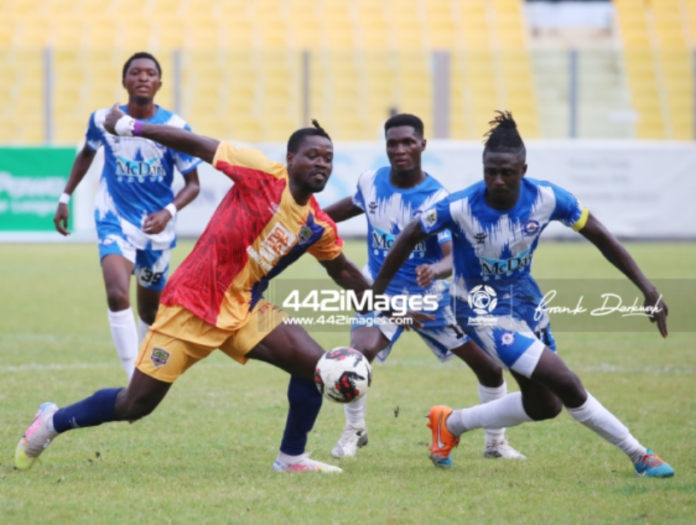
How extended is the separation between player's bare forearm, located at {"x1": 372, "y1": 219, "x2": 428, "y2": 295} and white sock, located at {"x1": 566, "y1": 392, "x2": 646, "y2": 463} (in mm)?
1263

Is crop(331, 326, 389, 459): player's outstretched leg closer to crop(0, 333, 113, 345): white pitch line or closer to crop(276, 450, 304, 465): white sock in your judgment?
crop(276, 450, 304, 465): white sock

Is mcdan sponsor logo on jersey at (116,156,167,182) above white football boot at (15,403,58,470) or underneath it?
above

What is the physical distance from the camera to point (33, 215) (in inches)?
783

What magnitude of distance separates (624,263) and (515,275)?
609mm

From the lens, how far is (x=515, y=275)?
5727 millimetres

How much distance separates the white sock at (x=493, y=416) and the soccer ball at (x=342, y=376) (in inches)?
33.0

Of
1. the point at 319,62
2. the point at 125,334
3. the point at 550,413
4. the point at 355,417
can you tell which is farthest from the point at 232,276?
the point at 319,62

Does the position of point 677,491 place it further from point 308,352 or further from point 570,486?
point 308,352

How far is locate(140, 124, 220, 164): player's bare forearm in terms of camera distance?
210 inches

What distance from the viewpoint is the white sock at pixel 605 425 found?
18.2ft

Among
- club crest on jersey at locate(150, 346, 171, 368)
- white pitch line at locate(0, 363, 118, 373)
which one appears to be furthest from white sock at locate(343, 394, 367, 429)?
white pitch line at locate(0, 363, 118, 373)

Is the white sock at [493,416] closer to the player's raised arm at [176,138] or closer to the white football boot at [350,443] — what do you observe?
the white football boot at [350,443]

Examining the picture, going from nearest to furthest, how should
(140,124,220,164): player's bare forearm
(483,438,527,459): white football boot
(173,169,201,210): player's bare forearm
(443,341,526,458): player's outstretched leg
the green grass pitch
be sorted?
1. the green grass pitch
2. (140,124,220,164): player's bare forearm
3. (483,438,527,459): white football boot
4. (443,341,526,458): player's outstretched leg
5. (173,169,201,210): player's bare forearm

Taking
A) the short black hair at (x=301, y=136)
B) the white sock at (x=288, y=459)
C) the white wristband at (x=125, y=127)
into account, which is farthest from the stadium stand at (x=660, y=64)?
the white wristband at (x=125, y=127)
